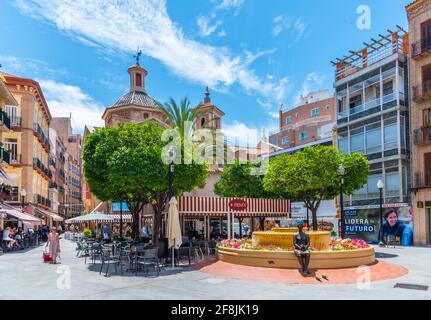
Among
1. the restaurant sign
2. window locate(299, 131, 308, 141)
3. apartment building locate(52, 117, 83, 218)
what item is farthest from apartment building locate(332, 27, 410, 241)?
apartment building locate(52, 117, 83, 218)

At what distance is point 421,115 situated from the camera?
30.5 meters

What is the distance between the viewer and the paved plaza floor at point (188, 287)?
10719mm

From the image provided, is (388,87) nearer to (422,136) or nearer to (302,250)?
(422,136)

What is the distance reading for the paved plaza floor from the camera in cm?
1072

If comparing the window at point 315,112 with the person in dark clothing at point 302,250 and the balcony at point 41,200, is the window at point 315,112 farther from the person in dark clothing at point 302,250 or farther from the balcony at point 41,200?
the person in dark clothing at point 302,250

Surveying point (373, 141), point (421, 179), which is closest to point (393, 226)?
point (421, 179)

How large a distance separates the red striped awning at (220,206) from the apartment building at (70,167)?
207 feet

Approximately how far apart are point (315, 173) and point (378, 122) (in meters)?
12.2

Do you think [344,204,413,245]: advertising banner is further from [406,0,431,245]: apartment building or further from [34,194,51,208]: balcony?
[34,194,51,208]: balcony

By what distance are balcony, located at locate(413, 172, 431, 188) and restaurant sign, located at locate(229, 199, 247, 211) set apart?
536 inches

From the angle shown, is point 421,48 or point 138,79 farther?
point 138,79

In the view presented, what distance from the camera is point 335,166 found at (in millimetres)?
24359
